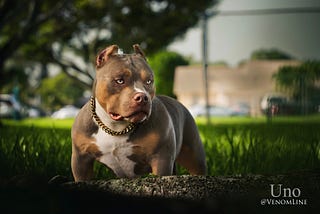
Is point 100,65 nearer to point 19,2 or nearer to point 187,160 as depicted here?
point 187,160

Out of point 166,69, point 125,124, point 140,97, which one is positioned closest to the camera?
point 140,97

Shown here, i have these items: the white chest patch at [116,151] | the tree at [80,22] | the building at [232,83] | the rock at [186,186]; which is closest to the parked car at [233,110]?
the building at [232,83]

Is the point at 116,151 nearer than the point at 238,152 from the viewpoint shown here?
Yes

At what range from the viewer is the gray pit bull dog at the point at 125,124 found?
4.46 ft

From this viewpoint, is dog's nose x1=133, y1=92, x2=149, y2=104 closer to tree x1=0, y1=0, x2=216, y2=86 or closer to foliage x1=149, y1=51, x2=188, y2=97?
foliage x1=149, y1=51, x2=188, y2=97

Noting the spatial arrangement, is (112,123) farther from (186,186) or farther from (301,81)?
(301,81)

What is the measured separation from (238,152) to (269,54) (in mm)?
546

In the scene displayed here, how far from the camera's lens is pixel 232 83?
2.43 metres

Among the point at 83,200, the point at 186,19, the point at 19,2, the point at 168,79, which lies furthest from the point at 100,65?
the point at 186,19

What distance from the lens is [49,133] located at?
234 centimetres

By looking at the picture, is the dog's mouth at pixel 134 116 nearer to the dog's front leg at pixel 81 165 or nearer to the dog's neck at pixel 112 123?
the dog's neck at pixel 112 123

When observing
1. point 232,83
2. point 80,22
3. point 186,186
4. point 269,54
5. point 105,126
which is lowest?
point 186,186

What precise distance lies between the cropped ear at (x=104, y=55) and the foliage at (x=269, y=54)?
45.8 inches

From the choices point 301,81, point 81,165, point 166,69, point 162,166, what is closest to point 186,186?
point 162,166
